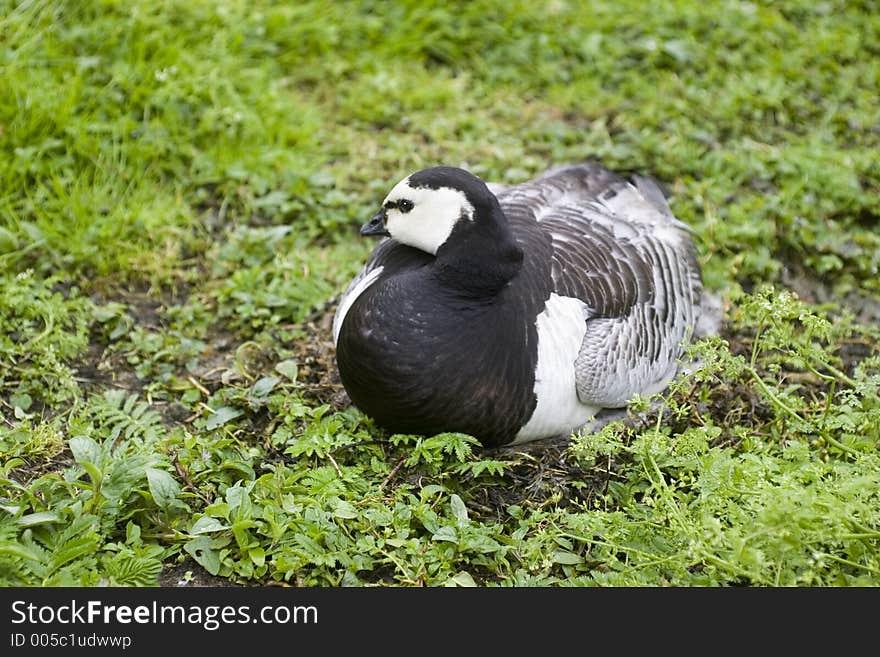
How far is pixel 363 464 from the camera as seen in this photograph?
4.23 metres

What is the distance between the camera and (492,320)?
4031mm

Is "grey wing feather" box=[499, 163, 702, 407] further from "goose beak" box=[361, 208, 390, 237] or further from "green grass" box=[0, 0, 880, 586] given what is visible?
"goose beak" box=[361, 208, 390, 237]

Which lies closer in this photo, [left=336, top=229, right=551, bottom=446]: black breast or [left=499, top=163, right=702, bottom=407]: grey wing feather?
[left=336, top=229, right=551, bottom=446]: black breast

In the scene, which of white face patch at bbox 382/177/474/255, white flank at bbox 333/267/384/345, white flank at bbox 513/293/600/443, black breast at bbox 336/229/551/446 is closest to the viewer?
black breast at bbox 336/229/551/446

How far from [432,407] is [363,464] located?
47 centimetres

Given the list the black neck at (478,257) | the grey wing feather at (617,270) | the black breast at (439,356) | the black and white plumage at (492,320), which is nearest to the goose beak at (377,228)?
the black and white plumage at (492,320)

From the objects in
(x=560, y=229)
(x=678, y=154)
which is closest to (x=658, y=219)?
(x=560, y=229)

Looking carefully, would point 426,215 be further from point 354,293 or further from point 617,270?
point 617,270

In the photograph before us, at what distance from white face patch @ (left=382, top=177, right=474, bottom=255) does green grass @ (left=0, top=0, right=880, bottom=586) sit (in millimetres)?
830

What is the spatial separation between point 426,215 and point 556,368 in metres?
0.84

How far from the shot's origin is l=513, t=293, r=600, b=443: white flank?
4.14 m

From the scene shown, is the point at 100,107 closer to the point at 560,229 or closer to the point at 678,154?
the point at 560,229

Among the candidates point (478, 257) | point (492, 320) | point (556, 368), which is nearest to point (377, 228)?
point (478, 257)

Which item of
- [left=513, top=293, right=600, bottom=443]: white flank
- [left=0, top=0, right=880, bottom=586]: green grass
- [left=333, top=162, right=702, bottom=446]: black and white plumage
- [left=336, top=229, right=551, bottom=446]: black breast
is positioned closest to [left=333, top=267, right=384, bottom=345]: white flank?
[left=333, top=162, right=702, bottom=446]: black and white plumage
